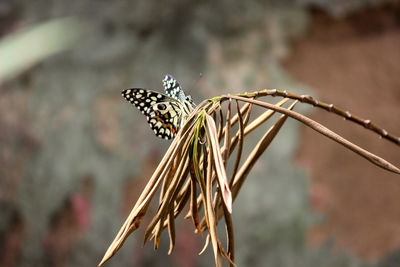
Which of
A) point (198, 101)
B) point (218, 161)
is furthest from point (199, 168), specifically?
point (198, 101)

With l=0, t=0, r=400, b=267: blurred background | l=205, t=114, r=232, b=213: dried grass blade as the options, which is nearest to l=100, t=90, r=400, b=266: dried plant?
l=205, t=114, r=232, b=213: dried grass blade

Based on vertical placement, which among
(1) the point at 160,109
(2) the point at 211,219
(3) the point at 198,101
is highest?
(3) the point at 198,101

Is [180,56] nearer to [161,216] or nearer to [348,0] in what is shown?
[348,0]

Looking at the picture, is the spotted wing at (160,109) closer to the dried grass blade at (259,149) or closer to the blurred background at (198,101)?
the dried grass blade at (259,149)

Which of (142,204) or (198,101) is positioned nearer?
(142,204)

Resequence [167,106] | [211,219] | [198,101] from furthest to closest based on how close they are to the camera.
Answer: [198,101] < [167,106] < [211,219]

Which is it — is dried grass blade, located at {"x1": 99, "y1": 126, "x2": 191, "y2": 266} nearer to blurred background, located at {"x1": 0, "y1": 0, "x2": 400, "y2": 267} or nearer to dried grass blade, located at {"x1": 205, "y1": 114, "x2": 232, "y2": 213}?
dried grass blade, located at {"x1": 205, "y1": 114, "x2": 232, "y2": 213}

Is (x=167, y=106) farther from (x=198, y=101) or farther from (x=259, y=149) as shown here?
(x=198, y=101)

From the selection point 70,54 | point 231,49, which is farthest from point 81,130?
point 231,49

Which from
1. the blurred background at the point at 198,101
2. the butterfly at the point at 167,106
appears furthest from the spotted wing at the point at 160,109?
the blurred background at the point at 198,101
